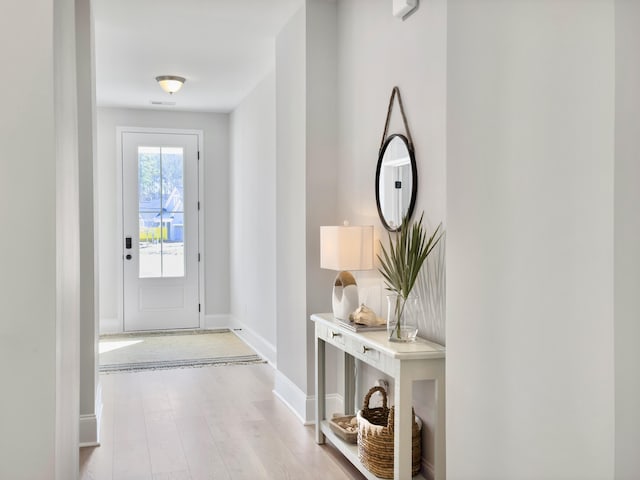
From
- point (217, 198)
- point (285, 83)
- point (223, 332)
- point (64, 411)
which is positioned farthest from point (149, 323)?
point (64, 411)

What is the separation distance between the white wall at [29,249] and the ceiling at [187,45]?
239 cm

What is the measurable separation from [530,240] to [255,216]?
4.98m

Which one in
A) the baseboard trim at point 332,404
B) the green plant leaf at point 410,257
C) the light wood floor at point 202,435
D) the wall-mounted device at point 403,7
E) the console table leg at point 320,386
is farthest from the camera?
the baseboard trim at point 332,404

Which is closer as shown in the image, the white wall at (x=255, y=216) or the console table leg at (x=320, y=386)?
the console table leg at (x=320, y=386)

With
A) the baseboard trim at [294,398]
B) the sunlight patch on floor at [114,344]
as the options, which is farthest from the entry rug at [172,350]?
the baseboard trim at [294,398]

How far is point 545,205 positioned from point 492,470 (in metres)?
0.77

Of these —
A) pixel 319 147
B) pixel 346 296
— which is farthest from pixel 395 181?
pixel 319 147

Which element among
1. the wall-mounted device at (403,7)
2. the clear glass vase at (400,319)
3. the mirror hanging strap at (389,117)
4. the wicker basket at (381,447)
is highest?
the wall-mounted device at (403,7)

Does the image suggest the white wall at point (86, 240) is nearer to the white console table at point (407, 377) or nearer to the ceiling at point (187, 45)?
the ceiling at point (187, 45)

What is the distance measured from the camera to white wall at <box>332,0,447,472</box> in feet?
9.09

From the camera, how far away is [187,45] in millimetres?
4824

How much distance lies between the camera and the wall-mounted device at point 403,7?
2.92 meters

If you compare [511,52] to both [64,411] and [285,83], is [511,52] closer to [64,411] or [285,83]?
[64,411]

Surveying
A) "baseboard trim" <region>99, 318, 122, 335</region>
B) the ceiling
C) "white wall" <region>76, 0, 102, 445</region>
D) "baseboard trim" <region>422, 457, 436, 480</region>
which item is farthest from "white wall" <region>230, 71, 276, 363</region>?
"baseboard trim" <region>422, 457, 436, 480</region>
